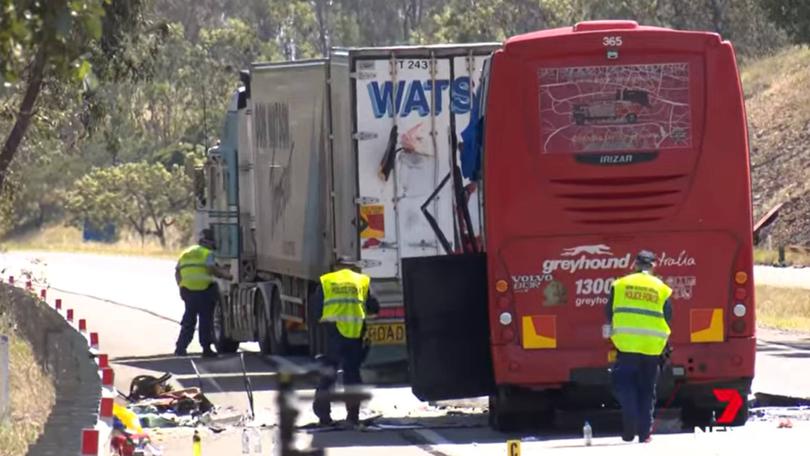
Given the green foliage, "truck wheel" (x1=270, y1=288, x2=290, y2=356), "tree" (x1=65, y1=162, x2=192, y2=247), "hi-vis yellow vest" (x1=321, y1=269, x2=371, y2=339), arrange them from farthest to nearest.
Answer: "tree" (x1=65, y1=162, x2=192, y2=247) < "truck wheel" (x1=270, y1=288, x2=290, y2=356) < "hi-vis yellow vest" (x1=321, y1=269, x2=371, y2=339) < the green foliage

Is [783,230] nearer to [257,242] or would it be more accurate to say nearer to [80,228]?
[257,242]

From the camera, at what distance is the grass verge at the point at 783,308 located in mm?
30059

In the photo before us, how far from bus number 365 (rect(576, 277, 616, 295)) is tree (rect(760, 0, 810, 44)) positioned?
80.8 ft

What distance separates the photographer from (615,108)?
574 inches

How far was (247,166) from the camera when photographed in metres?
24.0

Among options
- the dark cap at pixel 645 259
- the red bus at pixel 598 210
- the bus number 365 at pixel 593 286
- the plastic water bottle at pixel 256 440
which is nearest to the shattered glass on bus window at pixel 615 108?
the red bus at pixel 598 210

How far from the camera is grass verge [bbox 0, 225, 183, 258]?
249 feet

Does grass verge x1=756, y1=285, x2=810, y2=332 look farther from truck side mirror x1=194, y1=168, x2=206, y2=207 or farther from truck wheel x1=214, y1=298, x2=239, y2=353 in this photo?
truck side mirror x1=194, y1=168, x2=206, y2=207

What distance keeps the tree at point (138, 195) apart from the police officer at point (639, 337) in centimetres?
7078

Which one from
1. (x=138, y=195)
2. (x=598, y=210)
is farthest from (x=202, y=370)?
(x=138, y=195)

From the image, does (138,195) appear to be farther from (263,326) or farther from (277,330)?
(277,330)

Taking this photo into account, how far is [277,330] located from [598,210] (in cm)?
862

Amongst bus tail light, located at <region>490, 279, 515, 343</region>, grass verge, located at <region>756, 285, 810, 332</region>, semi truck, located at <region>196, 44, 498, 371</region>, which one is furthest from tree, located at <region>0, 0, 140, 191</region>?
grass verge, located at <region>756, 285, 810, 332</region>

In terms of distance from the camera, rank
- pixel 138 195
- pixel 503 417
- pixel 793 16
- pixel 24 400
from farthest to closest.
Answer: pixel 138 195
pixel 793 16
pixel 24 400
pixel 503 417
